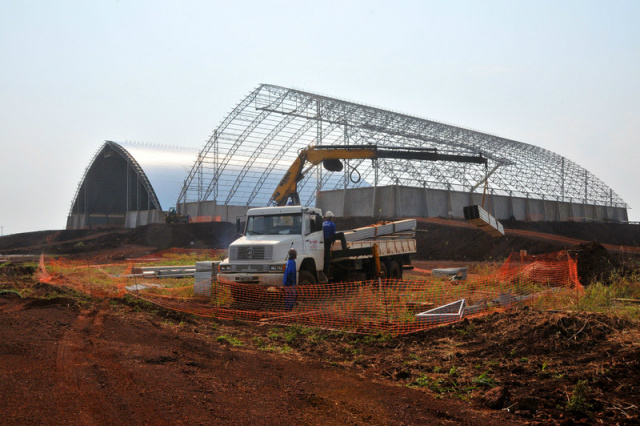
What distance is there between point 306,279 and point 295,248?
838 mm

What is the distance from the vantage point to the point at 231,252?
1331 centimetres

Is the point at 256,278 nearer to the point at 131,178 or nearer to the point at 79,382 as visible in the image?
the point at 79,382

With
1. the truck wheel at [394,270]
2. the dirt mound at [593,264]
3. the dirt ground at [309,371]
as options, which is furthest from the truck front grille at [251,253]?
the dirt mound at [593,264]

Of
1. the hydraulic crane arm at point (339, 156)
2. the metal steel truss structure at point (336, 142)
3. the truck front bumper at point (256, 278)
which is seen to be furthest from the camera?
the metal steel truss structure at point (336, 142)

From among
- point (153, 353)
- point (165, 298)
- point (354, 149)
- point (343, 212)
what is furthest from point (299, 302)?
point (343, 212)

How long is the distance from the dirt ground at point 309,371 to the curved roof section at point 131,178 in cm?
3944

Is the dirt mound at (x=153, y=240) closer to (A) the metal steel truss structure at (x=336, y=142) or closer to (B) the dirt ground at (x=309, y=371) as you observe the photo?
(A) the metal steel truss structure at (x=336, y=142)

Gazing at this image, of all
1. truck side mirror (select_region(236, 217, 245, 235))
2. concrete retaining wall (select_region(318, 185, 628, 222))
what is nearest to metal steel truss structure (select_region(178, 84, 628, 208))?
concrete retaining wall (select_region(318, 185, 628, 222))

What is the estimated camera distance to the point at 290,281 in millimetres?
12125

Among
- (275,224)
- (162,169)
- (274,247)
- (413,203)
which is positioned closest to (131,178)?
(162,169)

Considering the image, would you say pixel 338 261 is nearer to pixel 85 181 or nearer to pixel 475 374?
pixel 475 374

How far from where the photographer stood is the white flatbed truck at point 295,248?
12.8 m

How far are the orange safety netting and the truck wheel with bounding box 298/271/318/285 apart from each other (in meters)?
0.34

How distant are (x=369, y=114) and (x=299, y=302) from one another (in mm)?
31504
